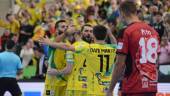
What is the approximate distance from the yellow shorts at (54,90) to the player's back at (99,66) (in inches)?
49.8

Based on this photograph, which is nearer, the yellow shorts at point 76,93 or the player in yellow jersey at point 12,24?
the yellow shorts at point 76,93

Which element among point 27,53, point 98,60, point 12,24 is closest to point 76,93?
point 98,60

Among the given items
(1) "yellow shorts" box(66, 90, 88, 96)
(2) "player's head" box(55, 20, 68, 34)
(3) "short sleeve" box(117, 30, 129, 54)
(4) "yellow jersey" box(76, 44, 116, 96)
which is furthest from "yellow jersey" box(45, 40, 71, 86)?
(3) "short sleeve" box(117, 30, 129, 54)

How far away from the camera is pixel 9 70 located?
14.2 meters

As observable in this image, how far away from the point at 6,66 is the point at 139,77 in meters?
6.34

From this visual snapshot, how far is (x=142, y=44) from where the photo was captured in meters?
8.42

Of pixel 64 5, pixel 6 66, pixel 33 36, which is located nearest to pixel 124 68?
pixel 6 66

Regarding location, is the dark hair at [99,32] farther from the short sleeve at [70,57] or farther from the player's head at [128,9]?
the player's head at [128,9]

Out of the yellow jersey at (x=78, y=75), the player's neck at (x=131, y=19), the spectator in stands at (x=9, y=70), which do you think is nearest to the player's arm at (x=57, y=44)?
the yellow jersey at (x=78, y=75)

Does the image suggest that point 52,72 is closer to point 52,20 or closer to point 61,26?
point 61,26

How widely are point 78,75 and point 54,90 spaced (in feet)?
3.38

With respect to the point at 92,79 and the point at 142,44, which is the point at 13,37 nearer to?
the point at 92,79

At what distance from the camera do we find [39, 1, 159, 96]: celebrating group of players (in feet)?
27.4

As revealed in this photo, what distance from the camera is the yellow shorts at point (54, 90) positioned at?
40.5 feet
